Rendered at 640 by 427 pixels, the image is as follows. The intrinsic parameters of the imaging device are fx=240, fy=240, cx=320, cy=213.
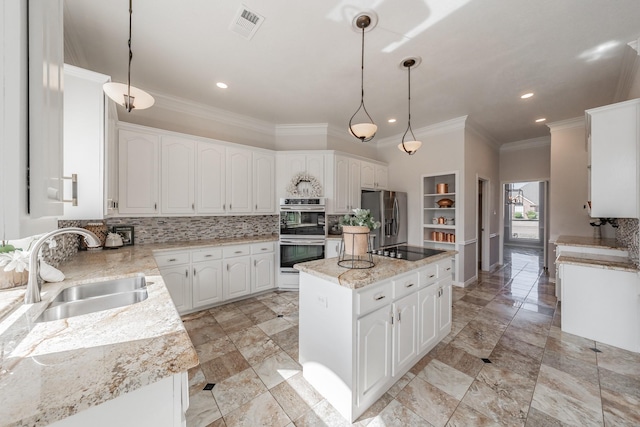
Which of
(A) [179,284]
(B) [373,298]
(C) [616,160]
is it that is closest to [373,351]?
(B) [373,298]

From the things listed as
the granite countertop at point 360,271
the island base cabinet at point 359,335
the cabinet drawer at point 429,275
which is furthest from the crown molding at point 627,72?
the island base cabinet at point 359,335

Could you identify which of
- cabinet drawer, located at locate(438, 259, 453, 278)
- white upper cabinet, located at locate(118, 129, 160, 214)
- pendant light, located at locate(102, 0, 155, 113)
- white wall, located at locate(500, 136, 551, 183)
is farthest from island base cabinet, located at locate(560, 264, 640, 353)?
white upper cabinet, located at locate(118, 129, 160, 214)

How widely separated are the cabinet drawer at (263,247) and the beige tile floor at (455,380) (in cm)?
96

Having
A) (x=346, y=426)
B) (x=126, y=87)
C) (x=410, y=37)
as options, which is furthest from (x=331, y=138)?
(x=346, y=426)

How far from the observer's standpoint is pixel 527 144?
5457mm

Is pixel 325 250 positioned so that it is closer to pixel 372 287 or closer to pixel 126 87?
pixel 372 287

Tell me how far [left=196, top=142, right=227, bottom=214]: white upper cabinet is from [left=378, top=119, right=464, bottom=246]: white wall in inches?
136

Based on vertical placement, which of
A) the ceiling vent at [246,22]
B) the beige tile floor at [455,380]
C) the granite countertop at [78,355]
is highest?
the ceiling vent at [246,22]

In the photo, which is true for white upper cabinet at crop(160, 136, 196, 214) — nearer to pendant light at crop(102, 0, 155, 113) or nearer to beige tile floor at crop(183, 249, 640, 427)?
beige tile floor at crop(183, 249, 640, 427)

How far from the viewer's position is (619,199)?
2.30 metres

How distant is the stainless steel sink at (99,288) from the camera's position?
149 centimetres

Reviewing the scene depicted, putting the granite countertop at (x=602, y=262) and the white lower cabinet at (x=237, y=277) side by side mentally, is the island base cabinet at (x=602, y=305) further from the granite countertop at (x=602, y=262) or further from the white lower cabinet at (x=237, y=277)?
the white lower cabinet at (x=237, y=277)

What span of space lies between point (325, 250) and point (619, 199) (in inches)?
131

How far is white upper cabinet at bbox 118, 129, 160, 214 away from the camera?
111 inches
